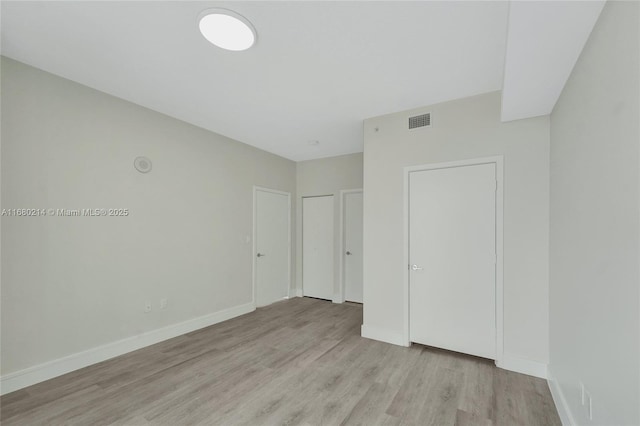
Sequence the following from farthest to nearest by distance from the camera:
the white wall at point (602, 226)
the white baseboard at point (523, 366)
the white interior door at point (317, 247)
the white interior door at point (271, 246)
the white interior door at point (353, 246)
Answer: the white interior door at point (317, 247), the white interior door at point (353, 246), the white interior door at point (271, 246), the white baseboard at point (523, 366), the white wall at point (602, 226)

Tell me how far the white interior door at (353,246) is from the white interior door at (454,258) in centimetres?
183

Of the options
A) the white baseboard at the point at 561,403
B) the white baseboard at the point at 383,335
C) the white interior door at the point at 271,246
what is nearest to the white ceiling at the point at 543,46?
the white baseboard at the point at 561,403

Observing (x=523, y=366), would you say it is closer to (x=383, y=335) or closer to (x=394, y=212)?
(x=383, y=335)

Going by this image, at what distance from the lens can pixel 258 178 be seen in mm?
4715

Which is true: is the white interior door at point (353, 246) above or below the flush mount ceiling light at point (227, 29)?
below

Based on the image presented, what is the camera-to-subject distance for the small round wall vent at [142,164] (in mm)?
3084

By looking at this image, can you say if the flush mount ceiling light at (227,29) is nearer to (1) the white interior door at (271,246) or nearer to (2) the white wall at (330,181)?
(1) the white interior door at (271,246)

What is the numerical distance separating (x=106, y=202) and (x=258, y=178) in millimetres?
2259

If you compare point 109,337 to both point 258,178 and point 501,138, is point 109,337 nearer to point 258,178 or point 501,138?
point 258,178

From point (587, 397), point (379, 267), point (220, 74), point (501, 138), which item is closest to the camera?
point (587, 397)

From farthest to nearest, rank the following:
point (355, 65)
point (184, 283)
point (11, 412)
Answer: point (184, 283), point (355, 65), point (11, 412)

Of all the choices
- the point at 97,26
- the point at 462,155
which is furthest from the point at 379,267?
the point at 97,26

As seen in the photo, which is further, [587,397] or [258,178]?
[258,178]

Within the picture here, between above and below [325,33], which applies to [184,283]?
below
